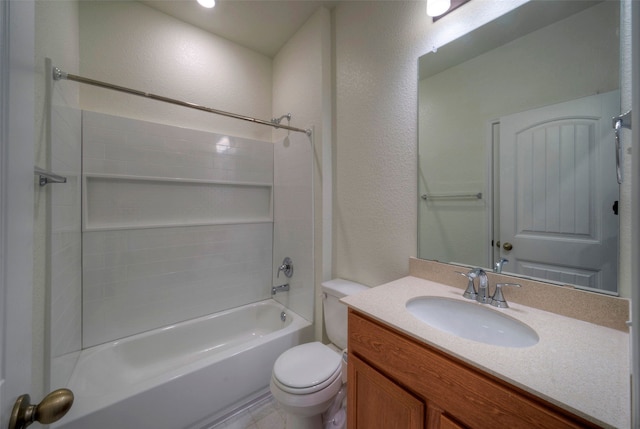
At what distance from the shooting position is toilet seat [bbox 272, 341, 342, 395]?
45.9 inches

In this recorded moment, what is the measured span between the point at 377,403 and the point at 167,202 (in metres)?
1.92

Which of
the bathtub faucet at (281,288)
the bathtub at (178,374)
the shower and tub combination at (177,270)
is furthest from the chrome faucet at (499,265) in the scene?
the bathtub faucet at (281,288)

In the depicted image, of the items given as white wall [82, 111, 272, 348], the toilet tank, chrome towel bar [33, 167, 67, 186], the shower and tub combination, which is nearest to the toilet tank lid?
the toilet tank

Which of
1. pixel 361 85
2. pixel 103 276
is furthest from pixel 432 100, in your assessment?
pixel 103 276

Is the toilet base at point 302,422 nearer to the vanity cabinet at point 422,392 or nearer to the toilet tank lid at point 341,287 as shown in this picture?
the vanity cabinet at point 422,392

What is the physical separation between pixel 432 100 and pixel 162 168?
194 centimetres

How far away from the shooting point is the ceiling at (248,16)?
1.76 meters

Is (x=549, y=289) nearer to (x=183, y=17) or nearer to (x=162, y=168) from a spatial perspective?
(x=162, y=168)

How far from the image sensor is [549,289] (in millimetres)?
897

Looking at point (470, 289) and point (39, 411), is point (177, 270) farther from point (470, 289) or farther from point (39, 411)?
point (470, 289)

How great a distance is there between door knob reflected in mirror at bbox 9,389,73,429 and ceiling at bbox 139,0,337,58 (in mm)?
2307

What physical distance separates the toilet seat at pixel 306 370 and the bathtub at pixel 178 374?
34 centimetres

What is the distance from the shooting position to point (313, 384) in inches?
46.0

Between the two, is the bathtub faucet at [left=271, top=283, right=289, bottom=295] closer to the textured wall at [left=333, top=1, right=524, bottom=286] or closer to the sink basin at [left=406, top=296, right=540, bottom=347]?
the textured wall at [left=333, top=1, right=524, bottom=286]
